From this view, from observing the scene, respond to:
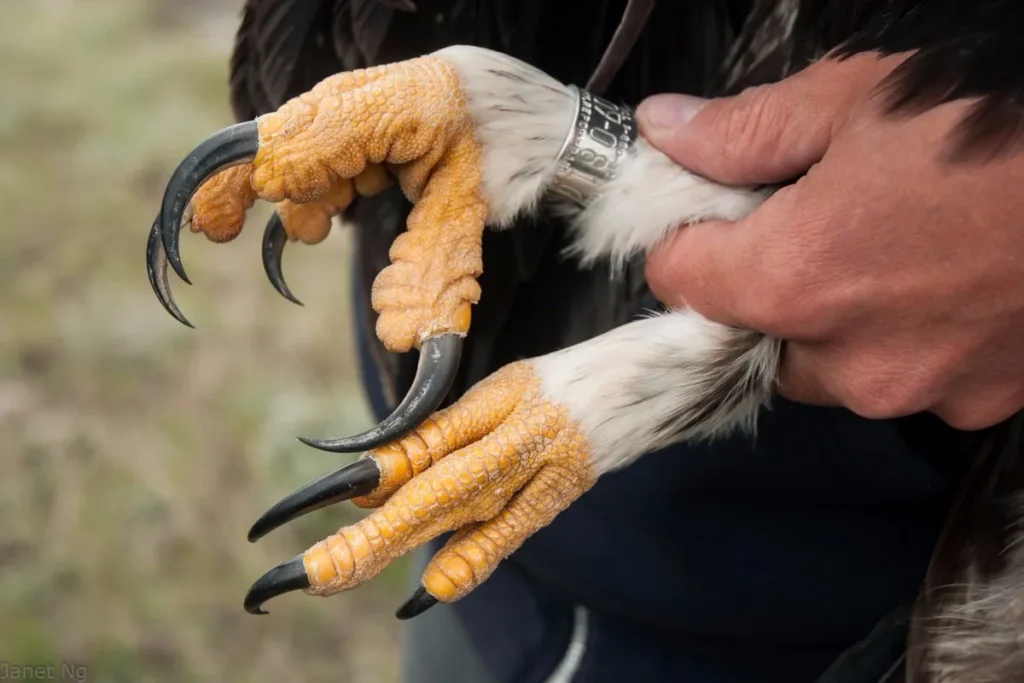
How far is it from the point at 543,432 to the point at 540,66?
1.00ft

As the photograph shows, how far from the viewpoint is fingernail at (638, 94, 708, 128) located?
684mm

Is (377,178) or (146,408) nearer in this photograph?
(377,178)

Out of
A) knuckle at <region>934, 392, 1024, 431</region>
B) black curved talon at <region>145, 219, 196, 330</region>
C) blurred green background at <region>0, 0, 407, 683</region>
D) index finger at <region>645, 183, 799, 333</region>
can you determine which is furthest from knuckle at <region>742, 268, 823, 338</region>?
blurred green background at <region>0, 0, 407, 683</region>

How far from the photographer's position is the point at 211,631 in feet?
5.95

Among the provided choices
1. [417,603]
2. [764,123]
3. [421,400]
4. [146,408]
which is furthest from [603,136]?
[146,408]

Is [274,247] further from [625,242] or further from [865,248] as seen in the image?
[865,248]

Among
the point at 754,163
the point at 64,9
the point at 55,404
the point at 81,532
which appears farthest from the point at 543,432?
the point at 64,9

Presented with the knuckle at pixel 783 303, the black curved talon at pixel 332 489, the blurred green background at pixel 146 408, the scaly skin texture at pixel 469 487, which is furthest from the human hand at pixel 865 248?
the blurred green background at pixel 146 408

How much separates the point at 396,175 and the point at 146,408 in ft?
5.42

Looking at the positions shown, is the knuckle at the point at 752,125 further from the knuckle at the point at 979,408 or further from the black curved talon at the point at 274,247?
the black curved talon at the point at 274,247

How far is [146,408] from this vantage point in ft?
7.07

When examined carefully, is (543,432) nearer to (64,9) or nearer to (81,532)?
(81,532)

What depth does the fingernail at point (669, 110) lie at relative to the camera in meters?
0.68

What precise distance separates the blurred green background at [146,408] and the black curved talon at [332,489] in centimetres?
130
